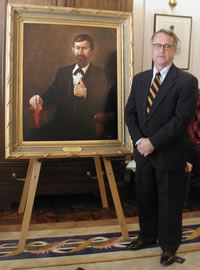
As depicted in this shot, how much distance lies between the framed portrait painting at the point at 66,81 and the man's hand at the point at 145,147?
327 millimetres

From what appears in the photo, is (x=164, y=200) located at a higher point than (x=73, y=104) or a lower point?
lower

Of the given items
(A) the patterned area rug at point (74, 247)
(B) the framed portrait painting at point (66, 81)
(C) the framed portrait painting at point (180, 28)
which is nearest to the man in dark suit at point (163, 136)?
(A) the patterned area rug at point (74, 247)

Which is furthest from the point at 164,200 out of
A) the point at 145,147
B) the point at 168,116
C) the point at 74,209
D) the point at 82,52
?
the point at 82,52

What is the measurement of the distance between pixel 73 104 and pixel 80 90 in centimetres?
12

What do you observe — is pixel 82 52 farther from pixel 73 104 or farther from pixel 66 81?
pixel 73 104

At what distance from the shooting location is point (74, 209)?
2949 mm

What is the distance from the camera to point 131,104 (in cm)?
219

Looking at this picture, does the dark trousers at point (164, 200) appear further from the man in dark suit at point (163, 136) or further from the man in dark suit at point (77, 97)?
the man in dark suit at point (77, 97)

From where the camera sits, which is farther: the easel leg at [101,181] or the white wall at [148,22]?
the white wall at [148,22]

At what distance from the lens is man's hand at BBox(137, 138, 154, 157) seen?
78.2 inches

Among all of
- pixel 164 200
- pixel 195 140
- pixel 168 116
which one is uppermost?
pixel 168 116

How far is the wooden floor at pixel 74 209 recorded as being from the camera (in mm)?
2717

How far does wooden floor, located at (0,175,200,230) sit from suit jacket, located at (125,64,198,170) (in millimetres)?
959

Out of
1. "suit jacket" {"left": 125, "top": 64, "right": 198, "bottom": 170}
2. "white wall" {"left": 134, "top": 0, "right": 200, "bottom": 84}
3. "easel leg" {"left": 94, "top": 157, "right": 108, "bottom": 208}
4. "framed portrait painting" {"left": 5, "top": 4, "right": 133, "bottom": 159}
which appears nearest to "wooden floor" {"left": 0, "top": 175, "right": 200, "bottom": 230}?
"easel leg" {"left": 94, "top": 157, "right": 108, "bottom": 208}
